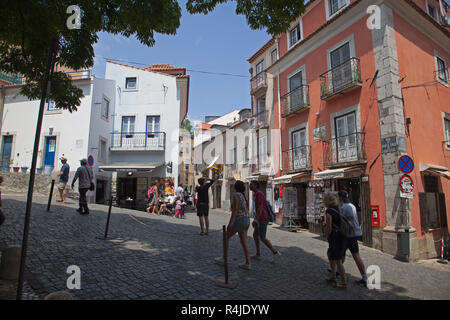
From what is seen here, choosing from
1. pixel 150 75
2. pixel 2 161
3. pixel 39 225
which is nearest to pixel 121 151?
pixel 150 75

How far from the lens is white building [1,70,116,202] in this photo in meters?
17.4

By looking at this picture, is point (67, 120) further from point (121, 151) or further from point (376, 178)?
point (376, 178)

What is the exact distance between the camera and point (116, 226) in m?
8.56

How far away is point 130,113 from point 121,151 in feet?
9.76

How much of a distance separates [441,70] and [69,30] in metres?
14.5

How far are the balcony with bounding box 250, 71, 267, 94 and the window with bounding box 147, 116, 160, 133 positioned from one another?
24.5ft

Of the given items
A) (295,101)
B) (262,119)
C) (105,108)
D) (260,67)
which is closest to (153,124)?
(105,108)

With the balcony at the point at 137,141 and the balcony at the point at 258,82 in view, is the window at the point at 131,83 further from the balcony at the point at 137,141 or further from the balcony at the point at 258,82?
the balcony at the point at 258,82

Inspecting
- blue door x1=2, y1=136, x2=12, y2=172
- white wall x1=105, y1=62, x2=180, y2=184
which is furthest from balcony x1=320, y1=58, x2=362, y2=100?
blue door x1=2, y1=136, x2=12, y2=172

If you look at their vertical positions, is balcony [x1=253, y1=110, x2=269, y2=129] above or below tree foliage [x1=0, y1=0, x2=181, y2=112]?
above

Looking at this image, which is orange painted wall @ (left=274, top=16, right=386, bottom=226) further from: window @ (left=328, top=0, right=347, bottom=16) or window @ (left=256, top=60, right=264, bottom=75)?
window @ (left=256, top=60, right=264, bottom=75)

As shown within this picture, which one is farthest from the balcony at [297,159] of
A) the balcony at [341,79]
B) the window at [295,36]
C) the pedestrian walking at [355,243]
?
the pedestrian walking at [355,243]

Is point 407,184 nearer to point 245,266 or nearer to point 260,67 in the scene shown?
point 245,266

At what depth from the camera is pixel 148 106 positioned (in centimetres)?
2034
